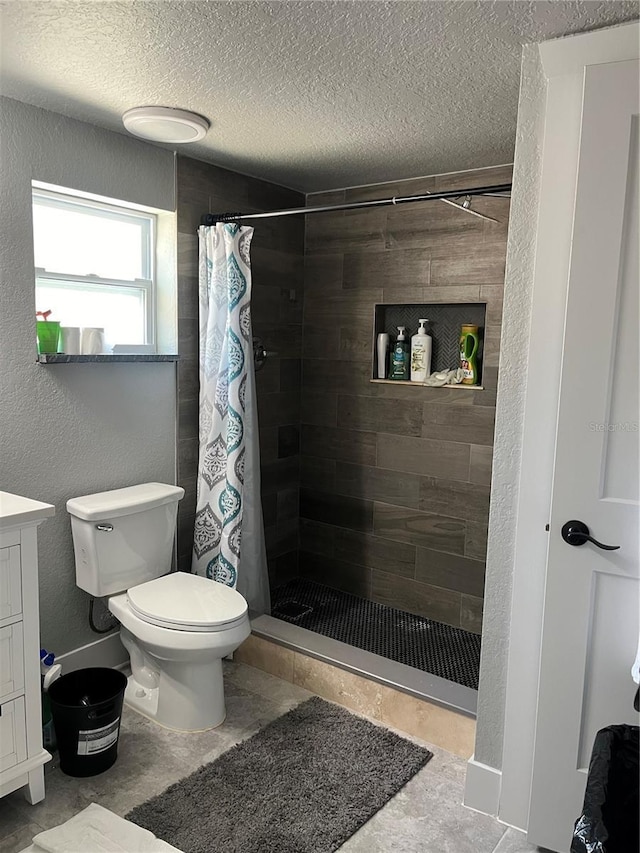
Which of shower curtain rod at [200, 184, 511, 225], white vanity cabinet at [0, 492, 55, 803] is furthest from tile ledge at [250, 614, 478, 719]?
shower curtain rod at [200, 184, 511, 225]

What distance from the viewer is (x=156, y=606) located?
2.45 metres

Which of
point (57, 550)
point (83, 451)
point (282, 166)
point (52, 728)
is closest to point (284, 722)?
point (52, 728)

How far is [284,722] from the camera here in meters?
2.56

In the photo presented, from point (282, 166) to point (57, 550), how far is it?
192 centimetres

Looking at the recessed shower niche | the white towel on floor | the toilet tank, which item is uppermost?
the recessed shower niche

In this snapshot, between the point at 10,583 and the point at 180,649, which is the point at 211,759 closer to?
the point at 180,649

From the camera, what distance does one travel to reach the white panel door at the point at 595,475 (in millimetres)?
1691

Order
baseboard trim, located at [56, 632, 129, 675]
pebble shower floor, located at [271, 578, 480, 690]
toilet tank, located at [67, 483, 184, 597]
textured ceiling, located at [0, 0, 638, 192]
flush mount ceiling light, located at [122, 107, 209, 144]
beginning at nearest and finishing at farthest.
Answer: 1. textured ceiling, located at [0, 0, 638, 192]
2. flush mount ceiling light, located at [122, 107, 209, 144]
3. toilet tank, located at [67, 483, 184, 597]
4. baseboard trim, located at [56, 632, 129, 675]
5. pebble shower floor, located at [271, 578, 480, 690]

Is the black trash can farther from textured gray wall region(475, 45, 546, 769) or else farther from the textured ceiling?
the textured ceiling

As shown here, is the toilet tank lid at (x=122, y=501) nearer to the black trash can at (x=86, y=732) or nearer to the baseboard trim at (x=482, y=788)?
the black trash can at (x=86, y=732)

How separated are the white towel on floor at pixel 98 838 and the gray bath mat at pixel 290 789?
5cm

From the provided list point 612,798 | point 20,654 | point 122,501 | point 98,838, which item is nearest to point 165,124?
point 122,501

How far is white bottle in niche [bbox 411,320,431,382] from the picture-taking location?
3.23 m

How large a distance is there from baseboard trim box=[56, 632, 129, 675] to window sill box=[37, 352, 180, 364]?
115 cm
